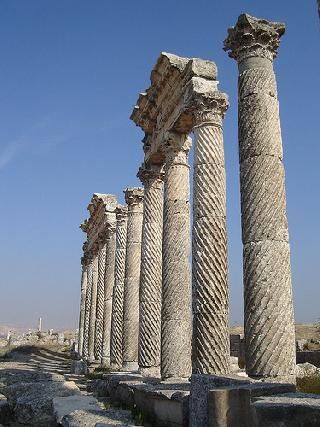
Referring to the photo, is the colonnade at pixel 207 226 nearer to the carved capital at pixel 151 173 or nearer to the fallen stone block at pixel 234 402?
the carved capital at pixel 151 173

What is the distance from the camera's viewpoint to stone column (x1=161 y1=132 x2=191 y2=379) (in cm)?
1272

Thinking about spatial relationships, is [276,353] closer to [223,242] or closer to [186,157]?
[223,242]

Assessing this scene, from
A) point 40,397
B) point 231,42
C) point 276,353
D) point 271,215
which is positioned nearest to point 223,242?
point 271,215

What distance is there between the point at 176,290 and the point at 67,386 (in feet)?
11.9

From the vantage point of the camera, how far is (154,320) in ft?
48.9

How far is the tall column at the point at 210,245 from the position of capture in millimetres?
10523

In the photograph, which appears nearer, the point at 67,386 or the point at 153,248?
the point at 67,386

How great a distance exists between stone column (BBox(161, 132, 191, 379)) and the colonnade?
0.03 metres

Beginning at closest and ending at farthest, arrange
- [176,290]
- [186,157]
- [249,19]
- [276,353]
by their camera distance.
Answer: [276,353] → [249,19] → [176,290] → [186,157]

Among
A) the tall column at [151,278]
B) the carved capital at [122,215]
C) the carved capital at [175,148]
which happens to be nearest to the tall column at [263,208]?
the carved capital at [175,148]

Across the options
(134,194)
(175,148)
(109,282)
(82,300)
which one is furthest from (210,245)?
(82,300)

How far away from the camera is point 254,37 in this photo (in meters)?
10.2

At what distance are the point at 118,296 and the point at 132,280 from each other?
2315 mm

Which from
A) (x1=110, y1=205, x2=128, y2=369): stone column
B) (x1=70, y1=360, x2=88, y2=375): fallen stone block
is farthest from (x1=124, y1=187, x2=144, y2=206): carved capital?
(x1=70, y1=360, x2=88, y2=375): fallen stone block
